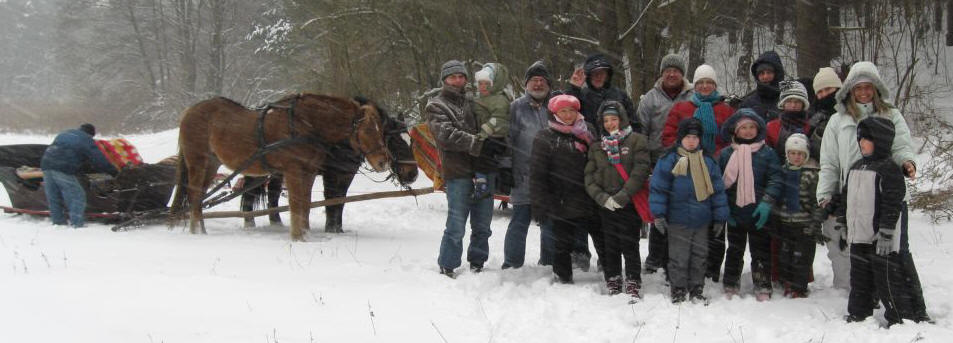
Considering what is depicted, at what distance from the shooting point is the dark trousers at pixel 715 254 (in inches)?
185

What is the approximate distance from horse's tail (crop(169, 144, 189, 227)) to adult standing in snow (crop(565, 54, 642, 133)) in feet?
16.3

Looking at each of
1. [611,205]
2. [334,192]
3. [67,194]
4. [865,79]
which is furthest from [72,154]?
[865,79]

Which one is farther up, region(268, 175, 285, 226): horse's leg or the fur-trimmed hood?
the fur-trimmed hood

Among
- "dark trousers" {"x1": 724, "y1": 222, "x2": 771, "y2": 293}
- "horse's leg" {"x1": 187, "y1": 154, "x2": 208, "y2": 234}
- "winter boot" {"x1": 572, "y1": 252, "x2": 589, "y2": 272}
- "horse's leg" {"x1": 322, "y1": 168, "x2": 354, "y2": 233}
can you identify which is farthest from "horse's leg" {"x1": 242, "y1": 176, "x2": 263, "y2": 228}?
"dark trousers" {"x1": 724, "y1": 222, "x2": 771, "y2": 293}

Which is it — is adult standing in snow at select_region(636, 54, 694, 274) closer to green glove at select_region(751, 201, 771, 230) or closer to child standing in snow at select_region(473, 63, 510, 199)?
green glove at select_region(751, 201, 771, 230)

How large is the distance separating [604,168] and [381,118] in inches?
118

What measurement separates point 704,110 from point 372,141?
10.7 ft

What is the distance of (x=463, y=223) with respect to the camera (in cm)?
511

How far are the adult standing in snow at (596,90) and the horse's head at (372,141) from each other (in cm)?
214

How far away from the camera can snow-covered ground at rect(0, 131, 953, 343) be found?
360 centimetres

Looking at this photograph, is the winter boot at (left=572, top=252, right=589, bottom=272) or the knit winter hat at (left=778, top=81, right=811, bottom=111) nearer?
the knit winter hat at (left=778, top=81, right=811, bottom=111)

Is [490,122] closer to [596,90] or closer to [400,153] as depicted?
[596,90]

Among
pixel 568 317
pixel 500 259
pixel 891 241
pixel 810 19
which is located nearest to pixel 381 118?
pixel 500 259

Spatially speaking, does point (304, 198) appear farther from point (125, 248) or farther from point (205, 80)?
point (205, 80)
